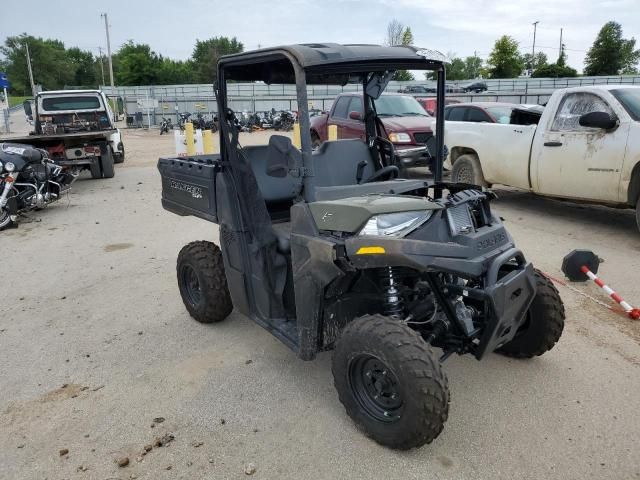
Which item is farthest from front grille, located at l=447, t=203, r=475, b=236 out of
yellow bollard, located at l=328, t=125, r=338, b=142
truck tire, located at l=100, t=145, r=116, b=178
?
truck tire, located at l=100, t=145, r=116, b=178

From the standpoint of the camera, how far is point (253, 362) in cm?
390

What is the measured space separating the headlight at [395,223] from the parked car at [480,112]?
801 cm

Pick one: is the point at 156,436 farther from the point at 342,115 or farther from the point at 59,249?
the point at 342,115

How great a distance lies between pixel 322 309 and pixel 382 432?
74 centimetres

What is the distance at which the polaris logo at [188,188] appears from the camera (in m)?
4.20

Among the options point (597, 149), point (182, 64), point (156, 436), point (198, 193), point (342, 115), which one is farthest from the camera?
point (182, 64)

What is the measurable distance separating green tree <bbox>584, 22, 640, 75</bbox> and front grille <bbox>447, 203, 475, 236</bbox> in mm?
62581

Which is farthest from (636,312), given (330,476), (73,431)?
(73,431)

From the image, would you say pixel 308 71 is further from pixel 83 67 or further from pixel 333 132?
pixel 83 67

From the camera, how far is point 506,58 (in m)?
62.8

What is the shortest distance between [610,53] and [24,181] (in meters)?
62.1

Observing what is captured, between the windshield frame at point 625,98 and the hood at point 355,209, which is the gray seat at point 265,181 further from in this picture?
the windshield frame at point 625,98

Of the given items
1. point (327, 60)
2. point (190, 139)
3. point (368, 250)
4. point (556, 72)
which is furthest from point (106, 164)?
point (556, 72)

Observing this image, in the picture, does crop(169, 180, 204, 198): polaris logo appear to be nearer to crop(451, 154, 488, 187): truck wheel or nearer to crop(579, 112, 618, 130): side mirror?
crop(579, 112, 618, 130): side mirror
